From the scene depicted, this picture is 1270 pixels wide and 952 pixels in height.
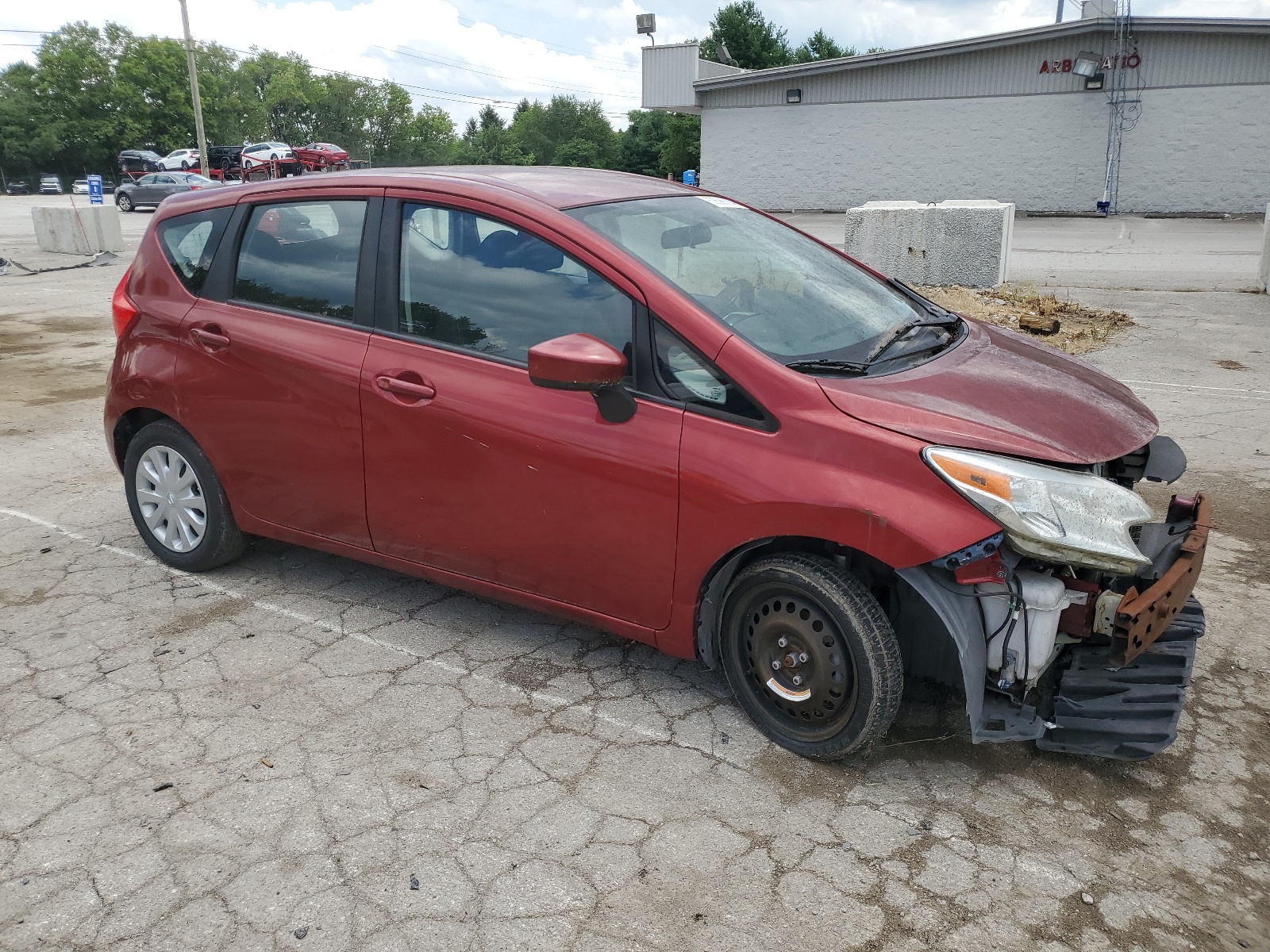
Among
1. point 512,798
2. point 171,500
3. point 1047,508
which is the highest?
point 1047,508

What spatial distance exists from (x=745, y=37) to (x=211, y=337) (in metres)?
72.9

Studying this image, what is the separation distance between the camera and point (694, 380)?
10.2ft

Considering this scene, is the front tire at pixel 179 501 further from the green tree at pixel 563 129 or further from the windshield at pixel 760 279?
the green tree at pixel 563 129

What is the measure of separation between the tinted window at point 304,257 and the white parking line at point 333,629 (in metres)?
1.25

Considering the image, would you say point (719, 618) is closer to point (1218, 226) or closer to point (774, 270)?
point (774, 270)

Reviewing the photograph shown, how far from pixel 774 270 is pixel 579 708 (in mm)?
1688

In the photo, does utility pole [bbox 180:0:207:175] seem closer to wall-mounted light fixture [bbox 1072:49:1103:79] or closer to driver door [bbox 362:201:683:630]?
wall-mounted light fixture [bbox 1072:49:1103:79]

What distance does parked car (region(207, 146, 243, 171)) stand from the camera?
160 ft

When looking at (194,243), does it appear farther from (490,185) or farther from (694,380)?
(694,380)

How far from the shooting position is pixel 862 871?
2.65m

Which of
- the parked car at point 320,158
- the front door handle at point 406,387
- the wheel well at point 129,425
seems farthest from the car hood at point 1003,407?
the parked car at point 320,158

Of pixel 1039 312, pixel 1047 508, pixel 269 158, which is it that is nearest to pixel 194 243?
pixel 1047 508

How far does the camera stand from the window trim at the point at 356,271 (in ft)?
12.2

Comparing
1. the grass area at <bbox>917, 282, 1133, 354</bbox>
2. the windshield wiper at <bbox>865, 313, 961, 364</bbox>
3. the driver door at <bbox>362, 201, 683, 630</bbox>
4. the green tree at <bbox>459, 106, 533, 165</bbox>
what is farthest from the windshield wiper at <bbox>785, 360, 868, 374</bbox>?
the green tree at <bbox>459, 106, 533, 165</bbox>
